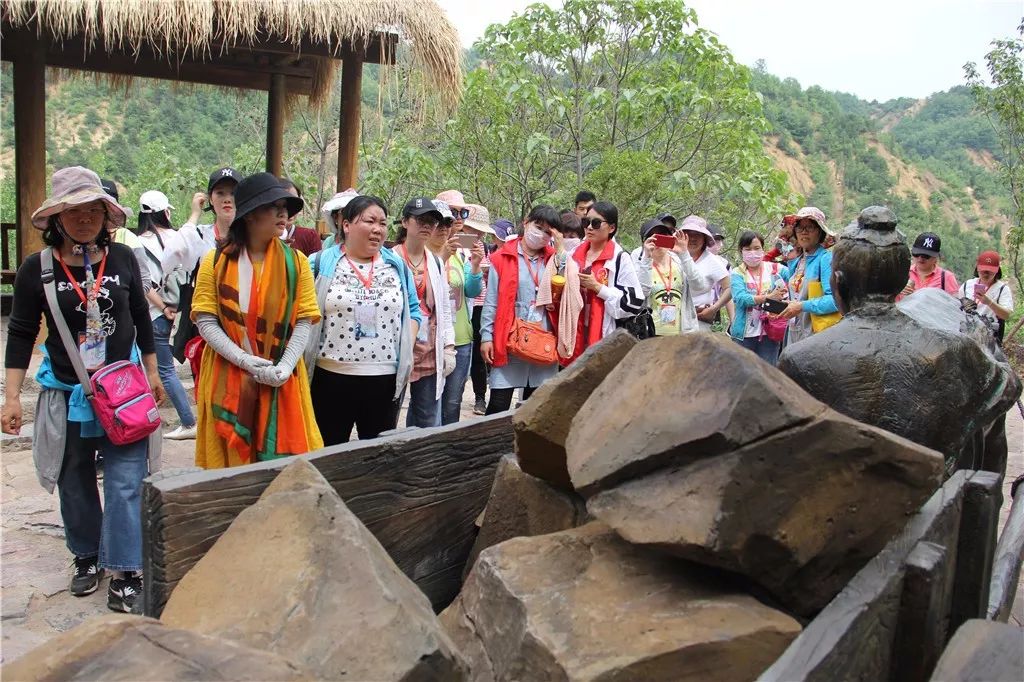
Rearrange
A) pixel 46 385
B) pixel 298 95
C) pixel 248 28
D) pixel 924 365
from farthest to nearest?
1. pixel 298 95
2. pixel 248 28
3. pixel 46 385
4. pixel 924 365

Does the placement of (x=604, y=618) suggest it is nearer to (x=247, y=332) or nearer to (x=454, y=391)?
(x=247, y=332)

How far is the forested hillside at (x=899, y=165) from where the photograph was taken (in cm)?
3747

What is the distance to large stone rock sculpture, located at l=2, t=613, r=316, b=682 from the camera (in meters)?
1.29

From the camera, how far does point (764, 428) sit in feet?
5.14

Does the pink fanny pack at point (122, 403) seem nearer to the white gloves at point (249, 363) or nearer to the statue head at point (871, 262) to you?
the white gloves at point (249, 363)

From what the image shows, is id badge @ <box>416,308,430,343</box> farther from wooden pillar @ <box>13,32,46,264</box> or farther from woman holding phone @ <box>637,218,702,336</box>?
wooden pillar @ <box>13,32,46,264</box>

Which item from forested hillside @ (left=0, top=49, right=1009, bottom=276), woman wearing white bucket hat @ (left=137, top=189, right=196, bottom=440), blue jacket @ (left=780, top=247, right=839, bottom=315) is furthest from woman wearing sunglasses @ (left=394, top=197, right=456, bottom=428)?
forested hillside @ (left=0, top=49, right=1009, bottom=276)

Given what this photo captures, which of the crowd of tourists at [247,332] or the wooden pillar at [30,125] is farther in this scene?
the wooden pillar at [30,125]

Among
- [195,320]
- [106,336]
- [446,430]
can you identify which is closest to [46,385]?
[106,336]

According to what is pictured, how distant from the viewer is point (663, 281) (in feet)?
19.8

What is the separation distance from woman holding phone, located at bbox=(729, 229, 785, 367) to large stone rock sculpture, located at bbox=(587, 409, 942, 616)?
206 inches

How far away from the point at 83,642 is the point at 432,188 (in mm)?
12081

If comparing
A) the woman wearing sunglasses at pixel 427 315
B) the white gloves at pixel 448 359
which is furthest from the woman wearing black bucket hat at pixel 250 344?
the white gloves at pixel 448 359

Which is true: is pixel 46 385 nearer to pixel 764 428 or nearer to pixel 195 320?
pixel 195 320
